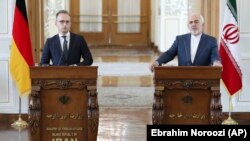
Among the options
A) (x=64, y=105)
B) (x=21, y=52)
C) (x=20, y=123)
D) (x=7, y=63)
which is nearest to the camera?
(x=64, y=105)

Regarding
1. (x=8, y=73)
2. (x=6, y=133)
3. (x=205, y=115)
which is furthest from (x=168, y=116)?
(x=8, y=73)

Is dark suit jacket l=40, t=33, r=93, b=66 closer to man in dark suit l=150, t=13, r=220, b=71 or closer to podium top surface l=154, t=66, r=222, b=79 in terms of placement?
man in dark suit l=150, t=13, r=220, b=71

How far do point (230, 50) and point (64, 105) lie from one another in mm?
2747

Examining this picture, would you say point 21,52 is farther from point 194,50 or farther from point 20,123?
point 194,50

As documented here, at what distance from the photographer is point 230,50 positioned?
8016mm

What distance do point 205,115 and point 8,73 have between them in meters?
3.57

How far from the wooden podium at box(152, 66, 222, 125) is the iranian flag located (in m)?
2.00

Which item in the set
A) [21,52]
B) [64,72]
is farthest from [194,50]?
[21,52]

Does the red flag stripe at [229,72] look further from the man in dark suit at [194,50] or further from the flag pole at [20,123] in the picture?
the flag pole at [20,123]

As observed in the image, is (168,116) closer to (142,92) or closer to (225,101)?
(225,101)

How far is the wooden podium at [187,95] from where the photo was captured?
5.93 metres

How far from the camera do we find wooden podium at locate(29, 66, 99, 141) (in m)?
6.00

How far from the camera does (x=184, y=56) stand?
267 inches

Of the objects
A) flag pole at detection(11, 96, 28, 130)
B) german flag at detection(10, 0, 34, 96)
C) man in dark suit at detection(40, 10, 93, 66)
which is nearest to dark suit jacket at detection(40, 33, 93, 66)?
man in dark suit at detection(40, 10, 93, 66)
